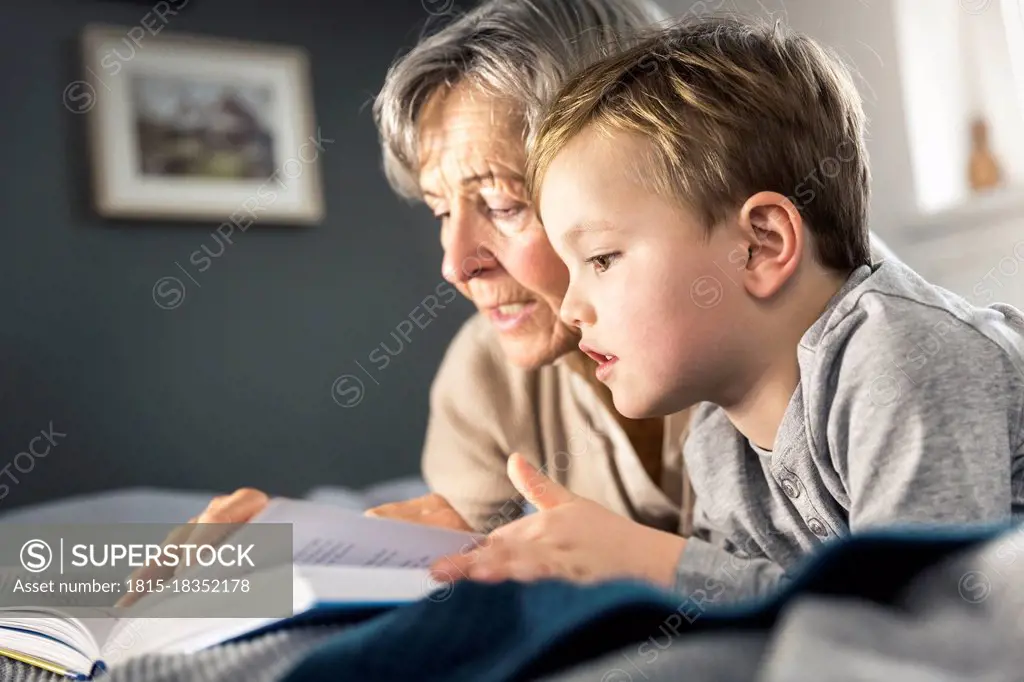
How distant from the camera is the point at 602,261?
3.23ft

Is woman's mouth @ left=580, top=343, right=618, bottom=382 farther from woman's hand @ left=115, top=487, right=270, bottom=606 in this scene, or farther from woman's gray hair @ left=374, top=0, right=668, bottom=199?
woman's hand @ left=115, top=487, right=270, bottom=606

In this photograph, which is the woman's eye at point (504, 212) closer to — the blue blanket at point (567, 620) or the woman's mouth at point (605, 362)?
the woman's mouth at point (605, 362)

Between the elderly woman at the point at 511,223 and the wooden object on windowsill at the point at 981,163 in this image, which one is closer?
the elderly woman at the point at 511,223

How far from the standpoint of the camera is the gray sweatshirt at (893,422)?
0.75 metres

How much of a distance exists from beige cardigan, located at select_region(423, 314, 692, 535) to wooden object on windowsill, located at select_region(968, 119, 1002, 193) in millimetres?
840

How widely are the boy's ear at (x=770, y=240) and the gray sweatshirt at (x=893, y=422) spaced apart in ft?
0.19

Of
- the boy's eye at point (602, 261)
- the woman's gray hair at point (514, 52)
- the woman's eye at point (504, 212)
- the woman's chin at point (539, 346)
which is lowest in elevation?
the woman's chin at point (539, 346)

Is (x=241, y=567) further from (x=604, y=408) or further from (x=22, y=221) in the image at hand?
(x=22, y=221)

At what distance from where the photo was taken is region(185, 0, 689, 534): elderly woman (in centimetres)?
127

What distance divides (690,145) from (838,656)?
1.89 feet

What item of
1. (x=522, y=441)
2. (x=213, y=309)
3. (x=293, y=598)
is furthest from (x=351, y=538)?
(x=213, y=309)

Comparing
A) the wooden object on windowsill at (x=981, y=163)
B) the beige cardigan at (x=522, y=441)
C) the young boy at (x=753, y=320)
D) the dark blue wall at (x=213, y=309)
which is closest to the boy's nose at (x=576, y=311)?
the young boy at (x=753, y=320)

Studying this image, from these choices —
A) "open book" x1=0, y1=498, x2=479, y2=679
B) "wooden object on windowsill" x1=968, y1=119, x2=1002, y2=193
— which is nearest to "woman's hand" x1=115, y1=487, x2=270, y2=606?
"open book" x1=0, y1=498, x2=479, y2=679

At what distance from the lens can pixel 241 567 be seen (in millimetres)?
918
